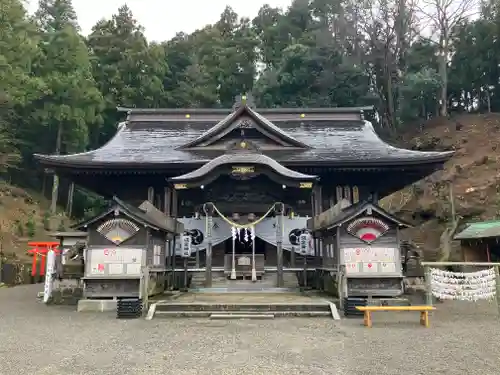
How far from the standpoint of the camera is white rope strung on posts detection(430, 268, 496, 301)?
29.8 feet

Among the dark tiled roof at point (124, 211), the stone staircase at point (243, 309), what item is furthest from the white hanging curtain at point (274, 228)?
the dark tiled roof at point (124, 211)

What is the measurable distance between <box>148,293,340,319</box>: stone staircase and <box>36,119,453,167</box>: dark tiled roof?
551 cm

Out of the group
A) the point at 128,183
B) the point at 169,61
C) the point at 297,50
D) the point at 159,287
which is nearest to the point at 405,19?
the point at 297,50

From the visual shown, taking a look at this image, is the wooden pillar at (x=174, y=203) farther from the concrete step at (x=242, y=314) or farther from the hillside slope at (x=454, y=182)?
the hillside slope at (x=454, y=182)

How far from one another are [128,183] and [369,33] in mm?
31273

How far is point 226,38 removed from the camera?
47.1 m

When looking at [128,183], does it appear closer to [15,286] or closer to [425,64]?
[15,286]

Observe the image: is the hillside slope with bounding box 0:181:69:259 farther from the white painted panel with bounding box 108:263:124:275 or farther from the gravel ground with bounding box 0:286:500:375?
the gravel ground with bounding box 0:286:500:375

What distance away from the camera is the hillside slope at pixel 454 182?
943 inches

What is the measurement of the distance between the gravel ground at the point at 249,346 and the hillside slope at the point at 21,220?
14639mm

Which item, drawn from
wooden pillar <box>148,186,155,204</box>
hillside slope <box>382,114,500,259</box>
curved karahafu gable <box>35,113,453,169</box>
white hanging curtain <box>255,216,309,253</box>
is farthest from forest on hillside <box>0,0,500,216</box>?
white hanging curtain <box>255,216,309,253</box>

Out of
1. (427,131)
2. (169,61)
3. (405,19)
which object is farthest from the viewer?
(169,61)

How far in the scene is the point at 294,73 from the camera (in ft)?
121

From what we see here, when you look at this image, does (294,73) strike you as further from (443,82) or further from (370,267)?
(370,267)
